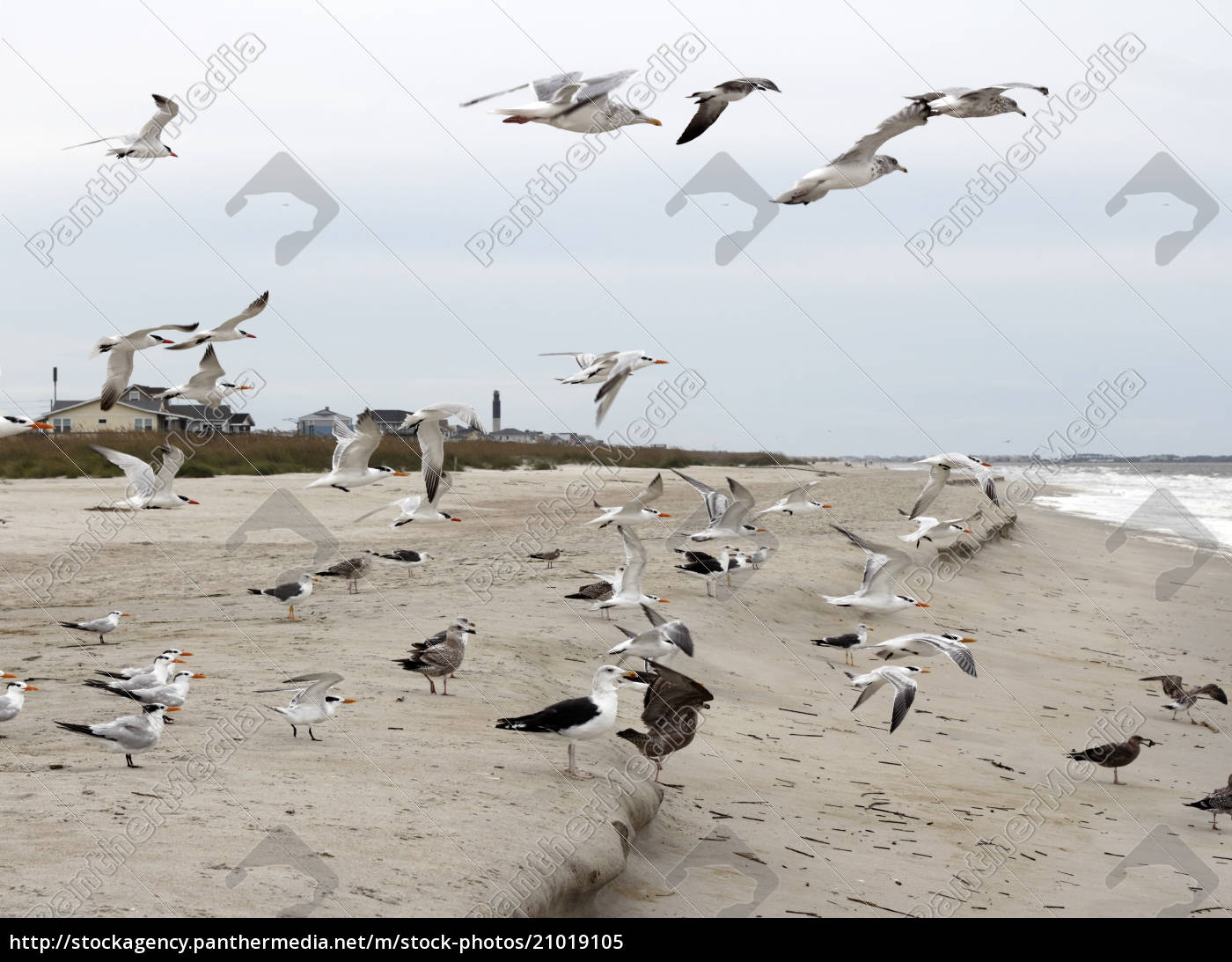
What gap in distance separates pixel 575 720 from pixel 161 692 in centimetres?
284

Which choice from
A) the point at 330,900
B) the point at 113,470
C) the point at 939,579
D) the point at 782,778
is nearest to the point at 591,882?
the point at 330,900

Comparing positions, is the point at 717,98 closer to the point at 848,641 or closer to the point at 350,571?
the point at 848,641

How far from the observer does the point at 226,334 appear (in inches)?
501

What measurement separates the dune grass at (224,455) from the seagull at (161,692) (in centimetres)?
1215

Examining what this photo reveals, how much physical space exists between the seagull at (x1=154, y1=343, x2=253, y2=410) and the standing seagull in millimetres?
2785

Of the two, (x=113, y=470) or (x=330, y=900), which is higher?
(x=330, y=900)

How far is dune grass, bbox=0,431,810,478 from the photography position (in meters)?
28.8

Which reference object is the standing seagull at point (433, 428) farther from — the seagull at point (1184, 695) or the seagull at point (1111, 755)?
the seagull at point (1184, 695)

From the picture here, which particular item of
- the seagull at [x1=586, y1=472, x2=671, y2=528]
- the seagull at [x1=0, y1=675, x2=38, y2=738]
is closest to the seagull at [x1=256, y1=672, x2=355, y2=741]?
the seagull at [x1=0, y1=675, x2=38, y2=738]

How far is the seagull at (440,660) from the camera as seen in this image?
28.5ft

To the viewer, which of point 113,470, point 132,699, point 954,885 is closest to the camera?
point 954,885

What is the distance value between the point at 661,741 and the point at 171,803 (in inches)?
126

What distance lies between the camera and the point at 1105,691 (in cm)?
1326
